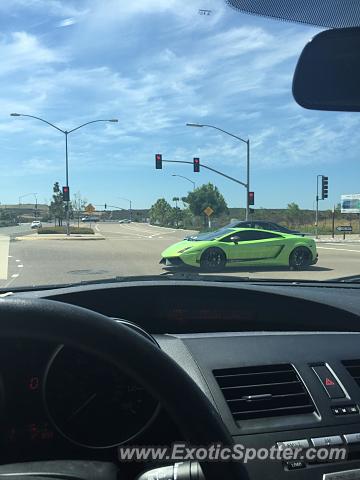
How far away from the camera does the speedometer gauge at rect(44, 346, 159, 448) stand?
169cm

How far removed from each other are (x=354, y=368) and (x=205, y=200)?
271 ft

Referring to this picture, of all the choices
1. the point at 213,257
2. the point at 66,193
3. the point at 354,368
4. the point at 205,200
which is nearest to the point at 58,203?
the point at 205,200

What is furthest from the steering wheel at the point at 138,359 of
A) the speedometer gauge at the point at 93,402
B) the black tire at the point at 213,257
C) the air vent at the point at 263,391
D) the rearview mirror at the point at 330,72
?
the black tire at the point at 213,257

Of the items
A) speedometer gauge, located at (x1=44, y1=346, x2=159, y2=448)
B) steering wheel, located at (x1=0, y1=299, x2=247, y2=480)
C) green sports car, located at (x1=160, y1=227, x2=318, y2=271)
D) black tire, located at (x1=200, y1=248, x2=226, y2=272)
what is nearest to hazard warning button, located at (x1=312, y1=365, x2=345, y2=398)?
speedometer gauge, located at (x1=44, y1=346, x2=159, y2=448)

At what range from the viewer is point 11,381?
1648 millimetres

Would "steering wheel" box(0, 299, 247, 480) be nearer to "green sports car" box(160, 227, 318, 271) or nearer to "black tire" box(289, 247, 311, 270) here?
"green sports car" box(160, 227, 318, 271)

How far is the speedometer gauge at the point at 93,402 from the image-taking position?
5.53ft

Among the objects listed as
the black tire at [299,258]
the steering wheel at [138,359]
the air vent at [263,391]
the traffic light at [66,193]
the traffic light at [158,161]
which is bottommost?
the black tire at [299,258]

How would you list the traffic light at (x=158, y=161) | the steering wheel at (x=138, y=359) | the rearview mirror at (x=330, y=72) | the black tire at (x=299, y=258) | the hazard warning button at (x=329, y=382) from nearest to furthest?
the steering wheel at (x=138, y=359) → the rearview mirror at (x=330, y=72) → the hazard warning button at (x=329, y=382) → the black tire at (x=299, y=258) → the traffic light at (x=158, y=161)

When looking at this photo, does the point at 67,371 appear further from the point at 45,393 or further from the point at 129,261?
the point at 129,261

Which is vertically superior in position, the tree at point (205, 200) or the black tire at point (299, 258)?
the tree at point (205, 200)

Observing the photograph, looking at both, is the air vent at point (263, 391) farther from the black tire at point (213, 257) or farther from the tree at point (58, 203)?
the tree at point (58, 203)

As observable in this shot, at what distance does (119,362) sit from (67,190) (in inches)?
1744

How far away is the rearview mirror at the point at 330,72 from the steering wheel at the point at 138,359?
140 centimetres
